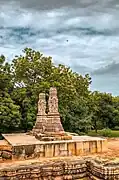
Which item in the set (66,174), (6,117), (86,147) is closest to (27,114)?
(6,117)

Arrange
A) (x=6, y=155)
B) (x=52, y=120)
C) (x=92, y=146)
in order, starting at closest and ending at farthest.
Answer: (x=6, y=155) → (x=92, y=146) → (x=52, y=120)

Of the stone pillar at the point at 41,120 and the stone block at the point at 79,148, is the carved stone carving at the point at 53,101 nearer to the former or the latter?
the stone pillar at the point at 41,120

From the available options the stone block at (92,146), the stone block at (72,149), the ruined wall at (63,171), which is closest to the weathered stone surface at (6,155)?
the ruined wall at (63,171)

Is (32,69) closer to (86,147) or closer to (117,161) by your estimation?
(86,147)

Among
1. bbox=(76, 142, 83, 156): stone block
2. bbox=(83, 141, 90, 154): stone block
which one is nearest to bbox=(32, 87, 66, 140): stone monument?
bbox=(76, 142, 83, 156): stone block

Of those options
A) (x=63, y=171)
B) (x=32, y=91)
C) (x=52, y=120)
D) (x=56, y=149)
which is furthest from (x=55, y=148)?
(x=32, y=91)

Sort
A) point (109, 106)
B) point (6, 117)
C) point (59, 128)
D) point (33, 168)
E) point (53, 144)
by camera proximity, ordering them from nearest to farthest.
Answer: point (33, 168)
point (53, 144)
point (59, 128)
point (6, 117)
point (109, 106)

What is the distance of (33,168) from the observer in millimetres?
7875

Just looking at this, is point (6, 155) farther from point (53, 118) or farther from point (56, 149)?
point (53, 118)

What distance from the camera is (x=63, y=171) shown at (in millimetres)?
8117

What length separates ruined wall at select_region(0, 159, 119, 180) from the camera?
7477mm

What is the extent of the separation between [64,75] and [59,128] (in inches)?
396

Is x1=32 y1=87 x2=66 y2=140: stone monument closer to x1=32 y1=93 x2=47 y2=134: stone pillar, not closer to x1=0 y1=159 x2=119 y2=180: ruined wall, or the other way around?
x1=32 y1=93 x2=47 y2=134: stone pillar

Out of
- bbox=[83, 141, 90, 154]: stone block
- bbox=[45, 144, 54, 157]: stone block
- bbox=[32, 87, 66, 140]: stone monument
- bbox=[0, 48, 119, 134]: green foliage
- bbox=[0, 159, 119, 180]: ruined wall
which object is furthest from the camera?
bbox=[0, 48, 119, 134]: green foliage
